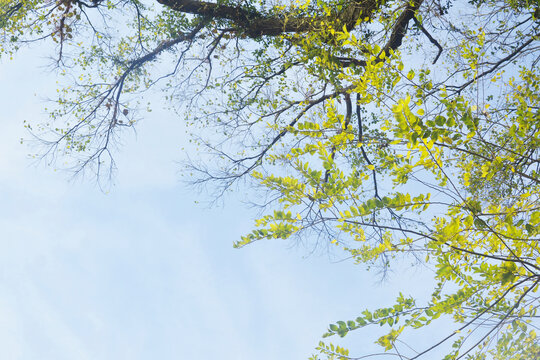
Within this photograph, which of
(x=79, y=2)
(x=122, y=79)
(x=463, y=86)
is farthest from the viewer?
(x=122, y=79)

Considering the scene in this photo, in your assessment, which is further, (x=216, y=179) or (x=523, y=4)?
(x=216, y=179)

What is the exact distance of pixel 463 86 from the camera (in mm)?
6398

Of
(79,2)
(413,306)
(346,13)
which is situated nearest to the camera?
(413,306)

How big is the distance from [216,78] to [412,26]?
3822mm

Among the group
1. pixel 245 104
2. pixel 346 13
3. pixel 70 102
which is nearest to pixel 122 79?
pixel 70 102

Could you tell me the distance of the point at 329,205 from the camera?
2.79m

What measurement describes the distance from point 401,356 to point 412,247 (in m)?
0.75

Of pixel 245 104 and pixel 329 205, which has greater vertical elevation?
pixel 245 104

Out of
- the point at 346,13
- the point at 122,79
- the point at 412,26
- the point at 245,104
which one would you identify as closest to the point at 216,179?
the point at 245,104

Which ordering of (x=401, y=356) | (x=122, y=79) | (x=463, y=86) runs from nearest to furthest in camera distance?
(x=401, y=356) → (x=463, y=86) → (x=122, y=79)

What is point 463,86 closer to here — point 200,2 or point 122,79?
point 200,2

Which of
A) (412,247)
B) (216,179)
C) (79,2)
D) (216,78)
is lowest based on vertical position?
(412,247)

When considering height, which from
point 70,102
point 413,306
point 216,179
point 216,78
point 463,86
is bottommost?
point 413,306

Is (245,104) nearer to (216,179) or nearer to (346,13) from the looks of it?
(216,179)
